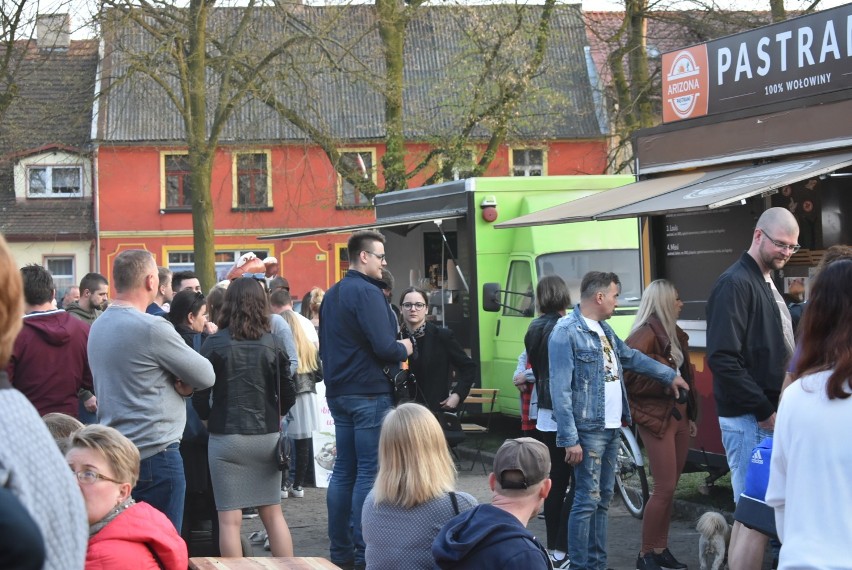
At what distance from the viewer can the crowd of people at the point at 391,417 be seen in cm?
328

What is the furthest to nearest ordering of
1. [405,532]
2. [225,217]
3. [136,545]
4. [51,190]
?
[51,190]
[225,217]
[405,532]
[136,545]

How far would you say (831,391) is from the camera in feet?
10.7

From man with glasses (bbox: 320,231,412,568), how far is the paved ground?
1.03 metres

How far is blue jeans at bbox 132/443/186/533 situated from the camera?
5980 mm

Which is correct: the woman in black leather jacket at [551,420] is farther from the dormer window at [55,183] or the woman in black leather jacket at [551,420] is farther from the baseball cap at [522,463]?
the dormer window at [55,183]

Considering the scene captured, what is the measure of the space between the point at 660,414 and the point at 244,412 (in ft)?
8.33

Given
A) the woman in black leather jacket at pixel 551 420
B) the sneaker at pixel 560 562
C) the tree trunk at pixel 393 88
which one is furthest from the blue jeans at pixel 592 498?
the tree trunk at pixel 393 88

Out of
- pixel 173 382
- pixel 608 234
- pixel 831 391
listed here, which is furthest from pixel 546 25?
pixel 831 391

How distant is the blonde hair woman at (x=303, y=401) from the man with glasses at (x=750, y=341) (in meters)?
5.19

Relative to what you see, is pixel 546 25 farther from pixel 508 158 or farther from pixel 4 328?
pixel 4 328

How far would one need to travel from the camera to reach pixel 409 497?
15.6ft

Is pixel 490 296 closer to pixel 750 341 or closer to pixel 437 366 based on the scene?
pixel 437 366

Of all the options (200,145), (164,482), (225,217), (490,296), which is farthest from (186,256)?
(164,482)

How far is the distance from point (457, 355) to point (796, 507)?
6.12 m
